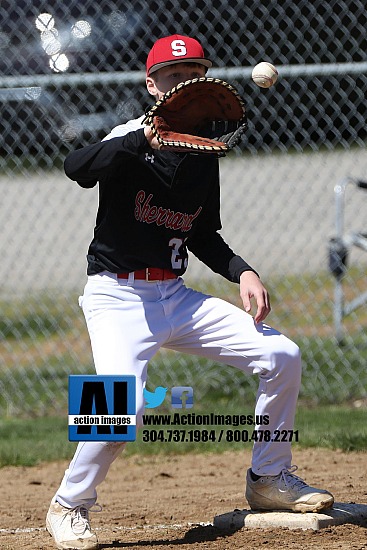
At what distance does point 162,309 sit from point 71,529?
0.90 meters

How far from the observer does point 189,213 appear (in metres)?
3.93

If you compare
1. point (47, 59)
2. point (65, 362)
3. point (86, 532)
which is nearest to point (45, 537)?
point (86, 532)

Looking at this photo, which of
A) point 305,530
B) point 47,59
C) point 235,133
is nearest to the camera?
point 235,133

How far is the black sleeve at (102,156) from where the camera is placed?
11.3 feet

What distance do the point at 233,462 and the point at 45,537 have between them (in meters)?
1.80

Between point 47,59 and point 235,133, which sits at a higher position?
point 47,59

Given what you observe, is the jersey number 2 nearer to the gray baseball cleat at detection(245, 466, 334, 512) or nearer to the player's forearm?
the player's forearm

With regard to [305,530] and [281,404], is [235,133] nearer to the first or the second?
[281,404]

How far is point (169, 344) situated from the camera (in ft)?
13.0

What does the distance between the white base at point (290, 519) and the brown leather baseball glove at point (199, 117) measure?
1482 millimetres

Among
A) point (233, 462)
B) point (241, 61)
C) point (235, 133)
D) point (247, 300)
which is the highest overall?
point (241, 61)

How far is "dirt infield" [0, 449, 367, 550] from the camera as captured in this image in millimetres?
3752
